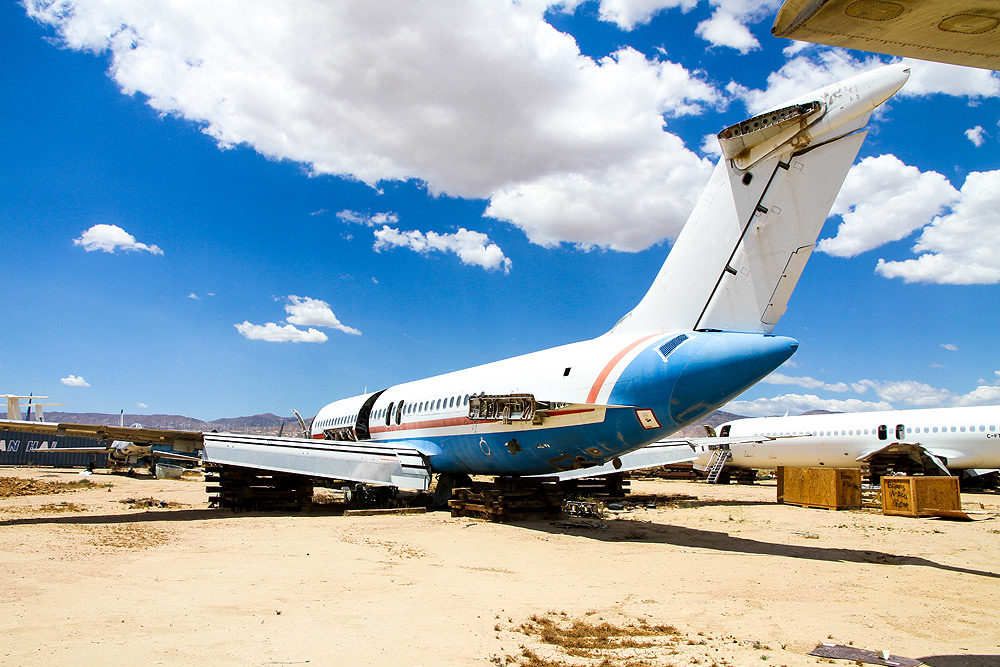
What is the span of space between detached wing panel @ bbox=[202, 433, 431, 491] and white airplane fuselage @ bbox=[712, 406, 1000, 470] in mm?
14049

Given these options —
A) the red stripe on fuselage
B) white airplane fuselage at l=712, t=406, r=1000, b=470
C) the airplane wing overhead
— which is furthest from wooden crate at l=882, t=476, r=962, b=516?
the airplane wing overhead

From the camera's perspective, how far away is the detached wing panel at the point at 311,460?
13.6 m

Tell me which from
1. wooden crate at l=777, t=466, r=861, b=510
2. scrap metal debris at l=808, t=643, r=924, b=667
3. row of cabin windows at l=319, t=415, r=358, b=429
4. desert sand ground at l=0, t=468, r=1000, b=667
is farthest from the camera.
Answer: row of cabin windows at l=319, t=415, r=358, b=429

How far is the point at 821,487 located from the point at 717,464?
546 inches

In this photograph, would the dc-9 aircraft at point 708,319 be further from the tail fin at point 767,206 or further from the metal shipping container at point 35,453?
the metal shipping container at point 35,453

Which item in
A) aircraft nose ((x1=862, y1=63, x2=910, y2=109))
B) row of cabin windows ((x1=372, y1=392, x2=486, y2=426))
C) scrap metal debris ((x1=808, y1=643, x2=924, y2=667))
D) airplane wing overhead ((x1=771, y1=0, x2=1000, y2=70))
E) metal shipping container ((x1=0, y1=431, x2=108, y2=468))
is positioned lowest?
metal shipping container ((x1=0, y1=431, x2=108, y2=468))

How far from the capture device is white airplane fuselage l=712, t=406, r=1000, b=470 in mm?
23250

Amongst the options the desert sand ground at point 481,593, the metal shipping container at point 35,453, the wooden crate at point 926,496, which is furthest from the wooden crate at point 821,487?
the metal shipping container at point 35,453

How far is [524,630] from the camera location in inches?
208

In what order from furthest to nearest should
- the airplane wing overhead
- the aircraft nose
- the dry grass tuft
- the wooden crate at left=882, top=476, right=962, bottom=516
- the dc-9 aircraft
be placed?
the dry grass tuft, the wooden crate at left=882, top=476, right=962, bottom=516, the dc-9 aircraft, the aircraft nose, the airplane wing overhead

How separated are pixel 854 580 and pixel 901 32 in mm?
6849

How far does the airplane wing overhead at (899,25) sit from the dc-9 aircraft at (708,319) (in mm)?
6126

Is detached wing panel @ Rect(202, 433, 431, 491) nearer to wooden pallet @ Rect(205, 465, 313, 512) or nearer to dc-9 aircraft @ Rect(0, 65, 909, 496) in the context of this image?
dc-9 aircraft @ Rect(0, 65, 909, 496)

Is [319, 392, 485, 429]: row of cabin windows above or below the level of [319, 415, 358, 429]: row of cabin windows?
above
